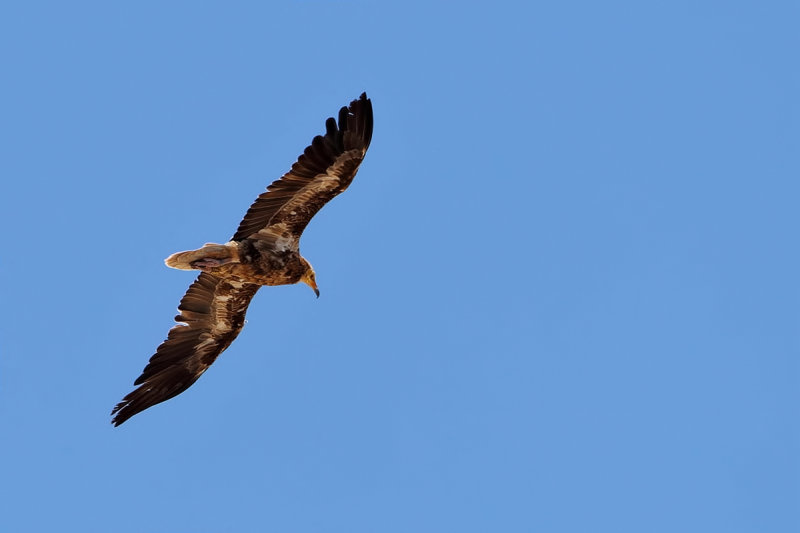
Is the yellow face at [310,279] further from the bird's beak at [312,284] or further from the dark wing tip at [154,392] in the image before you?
the dark wing tip at [154,392]

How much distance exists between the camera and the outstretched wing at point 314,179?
1573 centimetres

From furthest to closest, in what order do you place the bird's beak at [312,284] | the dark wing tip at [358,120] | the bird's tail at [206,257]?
the bird's beak at [312,284] → the bird's tail at [206,257] → the dark wing tip at [358,120]

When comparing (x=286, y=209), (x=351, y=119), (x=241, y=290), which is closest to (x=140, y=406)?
(x=241, y=290)

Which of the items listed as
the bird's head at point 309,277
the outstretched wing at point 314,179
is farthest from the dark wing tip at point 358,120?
the bird's head at point 309,277

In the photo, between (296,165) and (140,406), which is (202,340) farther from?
(296,165)

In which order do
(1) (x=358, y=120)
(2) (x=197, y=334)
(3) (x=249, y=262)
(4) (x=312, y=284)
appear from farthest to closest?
(2) (x=197, y=334), (4) (x=312, y=284), (3) (x=249, y=262), (1) (x=358, y=120)

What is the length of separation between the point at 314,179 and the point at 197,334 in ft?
11.0

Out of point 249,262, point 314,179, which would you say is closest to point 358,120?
point 314,179

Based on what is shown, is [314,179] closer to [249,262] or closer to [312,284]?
[249,262]

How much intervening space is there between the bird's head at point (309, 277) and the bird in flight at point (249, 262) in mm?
14

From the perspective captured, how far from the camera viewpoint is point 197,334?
58.6 feet

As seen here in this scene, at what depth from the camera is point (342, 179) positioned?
16.0 m

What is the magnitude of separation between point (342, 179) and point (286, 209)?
36.8 inches

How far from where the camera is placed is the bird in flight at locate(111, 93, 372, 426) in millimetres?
15789
